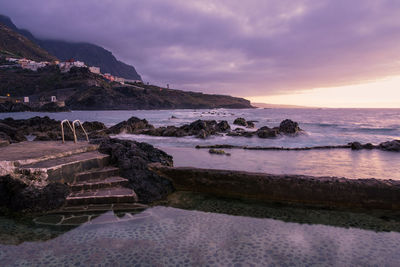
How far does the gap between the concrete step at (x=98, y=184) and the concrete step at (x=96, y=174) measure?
0.32ft

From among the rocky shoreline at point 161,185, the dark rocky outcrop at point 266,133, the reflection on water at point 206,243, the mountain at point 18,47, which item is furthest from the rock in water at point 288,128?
the mountain at point 18,47

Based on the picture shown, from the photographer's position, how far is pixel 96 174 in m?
5.71

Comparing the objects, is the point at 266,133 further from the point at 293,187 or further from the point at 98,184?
the point at 98,184

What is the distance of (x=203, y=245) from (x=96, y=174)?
3430 millimetres

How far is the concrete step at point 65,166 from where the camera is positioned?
475 centimetres

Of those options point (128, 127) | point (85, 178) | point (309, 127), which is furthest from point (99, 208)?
point (309, 127)

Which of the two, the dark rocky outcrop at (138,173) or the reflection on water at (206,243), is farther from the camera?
the dark rocky outcrop at (138,173)

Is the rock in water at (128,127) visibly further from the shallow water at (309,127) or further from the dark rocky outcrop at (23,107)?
the dark rocky outcrop at (23,107)

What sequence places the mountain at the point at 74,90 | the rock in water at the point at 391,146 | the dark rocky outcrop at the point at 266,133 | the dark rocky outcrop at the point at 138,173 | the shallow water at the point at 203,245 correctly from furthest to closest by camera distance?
the mountain at the point at 74,90, the dark rocky outcrop at the point at 266,133, the rock in water at the point at 391,146, the dark rocky outcrop at the point at 138,173, the shallow water at the point at 203,245

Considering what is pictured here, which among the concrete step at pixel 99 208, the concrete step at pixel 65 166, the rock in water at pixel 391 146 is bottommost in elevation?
the concrete step at pixel 99 208

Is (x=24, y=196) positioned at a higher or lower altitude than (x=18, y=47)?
lower

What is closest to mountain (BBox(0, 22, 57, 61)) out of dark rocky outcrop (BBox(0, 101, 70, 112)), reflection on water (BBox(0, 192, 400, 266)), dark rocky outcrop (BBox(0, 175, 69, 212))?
dark rocky outcrop (BBox(0, 101, 70, 112))

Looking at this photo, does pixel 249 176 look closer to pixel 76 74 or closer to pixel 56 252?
pixel 56 252

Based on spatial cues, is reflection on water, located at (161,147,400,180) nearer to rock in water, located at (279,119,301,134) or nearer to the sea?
the sea
